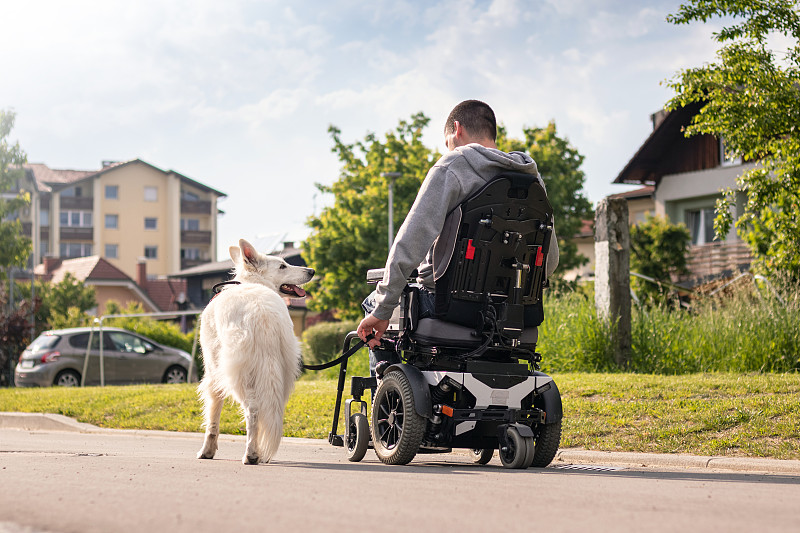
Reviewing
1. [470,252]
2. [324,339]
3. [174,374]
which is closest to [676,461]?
[470,252]

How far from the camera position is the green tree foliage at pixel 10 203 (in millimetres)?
28562

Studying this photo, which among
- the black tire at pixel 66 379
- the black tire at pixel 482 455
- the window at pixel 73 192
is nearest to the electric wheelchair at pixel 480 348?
the black tire at pixel 482 455

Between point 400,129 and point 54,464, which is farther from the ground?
point 400,129

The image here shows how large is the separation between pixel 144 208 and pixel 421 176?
52.2 meters

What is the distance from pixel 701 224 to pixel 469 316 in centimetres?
3487

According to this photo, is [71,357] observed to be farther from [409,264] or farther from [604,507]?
[604,507]

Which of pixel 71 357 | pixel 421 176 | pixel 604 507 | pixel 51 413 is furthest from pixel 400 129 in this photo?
pixel 604 507

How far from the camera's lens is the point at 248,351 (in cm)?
650

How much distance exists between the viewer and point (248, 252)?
7.55 meters

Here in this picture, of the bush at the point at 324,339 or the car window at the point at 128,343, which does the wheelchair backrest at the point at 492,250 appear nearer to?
the bush at the point at 324,339

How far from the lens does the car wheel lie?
26.8 meters

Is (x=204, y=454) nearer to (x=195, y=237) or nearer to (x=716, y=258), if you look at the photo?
(x=716, y=258)

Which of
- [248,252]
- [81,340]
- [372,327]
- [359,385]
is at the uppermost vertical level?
A: [248,252]

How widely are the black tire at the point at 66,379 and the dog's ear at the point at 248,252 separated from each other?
706 inches
